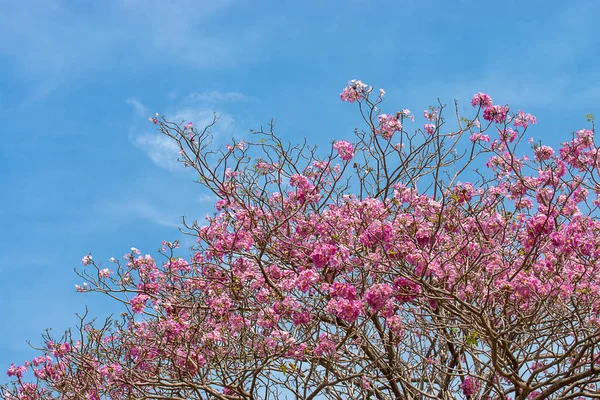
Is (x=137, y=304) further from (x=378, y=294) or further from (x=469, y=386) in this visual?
(x=469, y=386)

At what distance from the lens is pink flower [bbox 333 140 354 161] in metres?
8.53

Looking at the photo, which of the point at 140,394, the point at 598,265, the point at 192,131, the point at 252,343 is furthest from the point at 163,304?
the point at 598,265

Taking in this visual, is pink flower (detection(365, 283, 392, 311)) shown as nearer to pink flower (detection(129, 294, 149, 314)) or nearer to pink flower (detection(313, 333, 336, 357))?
pink flower (detection(313, 333, 336, 357))

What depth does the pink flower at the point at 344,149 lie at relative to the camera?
28.0 feet

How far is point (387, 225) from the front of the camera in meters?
6.34

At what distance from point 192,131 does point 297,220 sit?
177 cm

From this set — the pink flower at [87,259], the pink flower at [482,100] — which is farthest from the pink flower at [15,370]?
the pink flower at [482,100]

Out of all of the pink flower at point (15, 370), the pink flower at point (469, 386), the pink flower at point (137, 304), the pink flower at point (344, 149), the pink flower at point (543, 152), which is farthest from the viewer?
the pink flower at point (15, 370)

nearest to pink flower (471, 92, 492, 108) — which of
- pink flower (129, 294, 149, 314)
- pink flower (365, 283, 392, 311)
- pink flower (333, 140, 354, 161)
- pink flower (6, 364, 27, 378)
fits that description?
pink flower (333, 140, 354, 161)

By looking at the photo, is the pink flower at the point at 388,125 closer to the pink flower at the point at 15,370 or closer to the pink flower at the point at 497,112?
the pink flower at the point at 497,112

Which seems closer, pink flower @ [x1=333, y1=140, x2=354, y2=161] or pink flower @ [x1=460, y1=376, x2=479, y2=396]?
pink flower @ [x1=460, y1=376, x2=479, y2=396]

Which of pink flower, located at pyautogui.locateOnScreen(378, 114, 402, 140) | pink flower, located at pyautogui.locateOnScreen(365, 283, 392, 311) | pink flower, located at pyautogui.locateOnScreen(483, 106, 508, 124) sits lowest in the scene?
pink flower, located at pyautogui.locateOnScreen(365, 283, 392, 311)

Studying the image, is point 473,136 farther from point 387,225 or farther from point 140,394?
point 140,394

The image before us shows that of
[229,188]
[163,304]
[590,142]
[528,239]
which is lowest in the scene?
[528,239]
